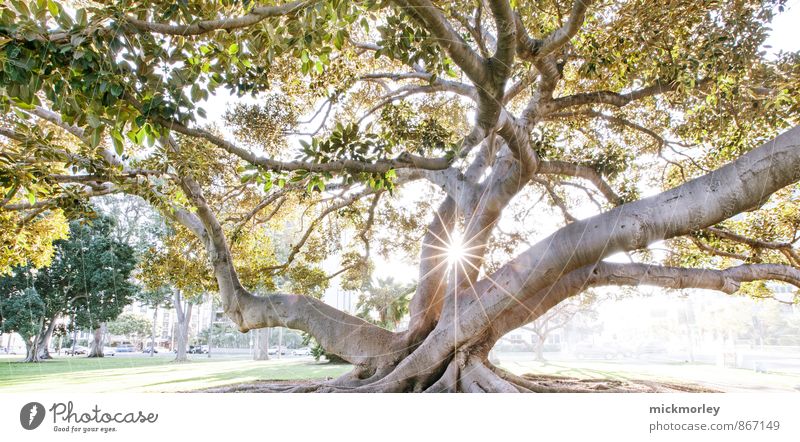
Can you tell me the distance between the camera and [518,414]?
223 cm

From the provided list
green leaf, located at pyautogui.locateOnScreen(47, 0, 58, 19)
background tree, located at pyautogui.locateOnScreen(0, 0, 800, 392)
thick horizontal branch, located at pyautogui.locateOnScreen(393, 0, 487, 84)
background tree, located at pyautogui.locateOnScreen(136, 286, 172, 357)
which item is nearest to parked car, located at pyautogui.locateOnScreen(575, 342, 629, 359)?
background tree, located at pyautogui.locateOnScreen(0, 0, 800, 392)

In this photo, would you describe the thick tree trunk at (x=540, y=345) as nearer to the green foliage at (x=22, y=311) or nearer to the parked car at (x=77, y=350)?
the parked car at (x=77, y=350)

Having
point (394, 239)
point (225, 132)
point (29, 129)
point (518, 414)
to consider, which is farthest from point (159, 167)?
point (394, 239)

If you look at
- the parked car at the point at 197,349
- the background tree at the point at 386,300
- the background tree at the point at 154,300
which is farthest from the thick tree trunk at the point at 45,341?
the background tree at the point at 386,300

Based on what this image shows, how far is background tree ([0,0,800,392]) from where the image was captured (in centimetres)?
167

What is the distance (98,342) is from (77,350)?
0.18 metres

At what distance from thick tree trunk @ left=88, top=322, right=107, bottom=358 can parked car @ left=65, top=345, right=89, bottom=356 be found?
6cm

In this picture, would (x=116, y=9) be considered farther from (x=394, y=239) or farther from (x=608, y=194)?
(x=394, y=239)

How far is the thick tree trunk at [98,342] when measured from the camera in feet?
13.3

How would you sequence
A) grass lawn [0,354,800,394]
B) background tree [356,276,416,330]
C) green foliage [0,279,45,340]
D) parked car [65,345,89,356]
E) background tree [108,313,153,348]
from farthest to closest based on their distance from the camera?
background tree [356,276,416,330]
background tree [108,313,153,348]
parked car [65,345,89,356]
green foliage [0,279,45,340]
grass lawn [0,354,800,394]

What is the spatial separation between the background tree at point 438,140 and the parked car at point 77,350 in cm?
161

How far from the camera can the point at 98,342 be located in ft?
13.9

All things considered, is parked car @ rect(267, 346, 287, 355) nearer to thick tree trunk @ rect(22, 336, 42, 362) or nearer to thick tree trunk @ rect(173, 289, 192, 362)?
thick tree trunk @ rect(173, 289, 192, 362)

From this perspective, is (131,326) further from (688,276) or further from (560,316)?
(688,276)
